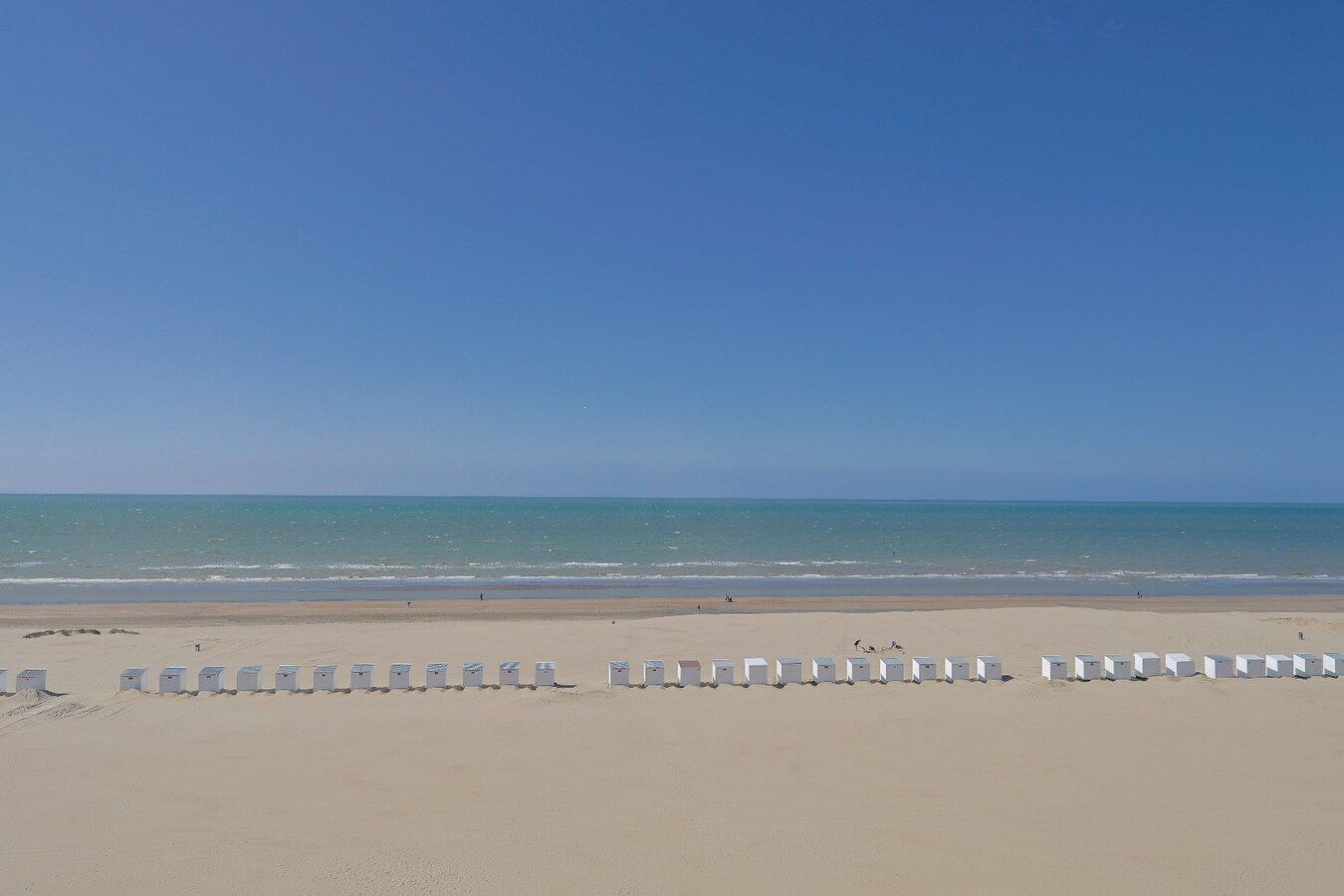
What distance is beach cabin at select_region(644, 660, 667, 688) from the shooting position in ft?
60.8

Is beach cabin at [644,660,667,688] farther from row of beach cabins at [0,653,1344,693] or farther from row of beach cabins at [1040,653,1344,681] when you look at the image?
row of beach cabins at [1040,653,1344,681]

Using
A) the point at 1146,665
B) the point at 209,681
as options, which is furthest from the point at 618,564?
the point at 1146,665

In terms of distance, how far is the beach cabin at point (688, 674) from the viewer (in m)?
18.7

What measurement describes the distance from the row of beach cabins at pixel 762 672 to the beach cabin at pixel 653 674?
0.02 metres

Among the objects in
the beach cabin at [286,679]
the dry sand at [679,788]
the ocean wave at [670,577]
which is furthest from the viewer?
the ocean wave at [670,577]

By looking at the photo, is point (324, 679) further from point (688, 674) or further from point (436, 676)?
point (688, 674)

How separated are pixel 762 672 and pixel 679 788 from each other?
6.42 meters

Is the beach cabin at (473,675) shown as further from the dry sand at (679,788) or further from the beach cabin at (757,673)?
the beach cabin at (757,673)

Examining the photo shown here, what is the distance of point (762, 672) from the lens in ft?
61.8

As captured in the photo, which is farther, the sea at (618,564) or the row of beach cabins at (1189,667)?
the sea at (618,564)

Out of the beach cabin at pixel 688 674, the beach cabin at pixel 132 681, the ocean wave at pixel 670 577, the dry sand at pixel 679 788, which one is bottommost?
the ocean wave at pixel 670 577

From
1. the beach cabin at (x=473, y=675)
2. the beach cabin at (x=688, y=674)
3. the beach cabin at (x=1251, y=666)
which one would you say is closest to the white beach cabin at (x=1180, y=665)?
the beach cabin at (x=1251, y=666)

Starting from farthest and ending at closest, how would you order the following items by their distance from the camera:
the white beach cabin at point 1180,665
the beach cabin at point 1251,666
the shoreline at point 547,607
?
the shoreline at point 547,607 → the beach cabin at point 1251,666 → the white beach cabin at point 1180,665

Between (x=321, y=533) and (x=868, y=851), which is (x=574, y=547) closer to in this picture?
(x=321, y=533)
